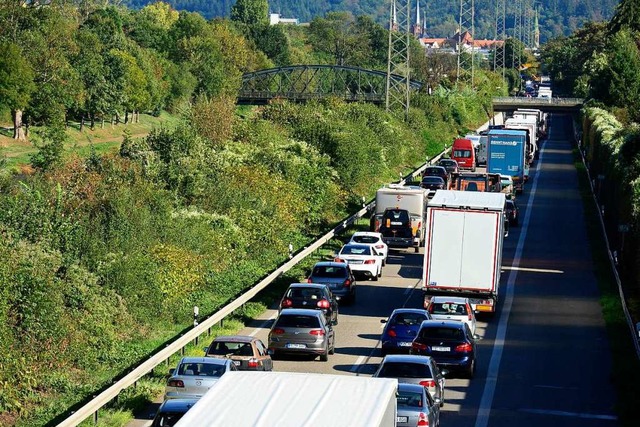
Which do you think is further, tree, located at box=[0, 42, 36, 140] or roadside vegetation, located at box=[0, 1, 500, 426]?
tree, located at box=[0, 42, 36, 140]

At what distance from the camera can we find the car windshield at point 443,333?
94.0ft

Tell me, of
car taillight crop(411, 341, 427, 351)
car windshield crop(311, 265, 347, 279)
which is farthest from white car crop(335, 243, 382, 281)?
car taillight crop(411, 341, 427, 351)

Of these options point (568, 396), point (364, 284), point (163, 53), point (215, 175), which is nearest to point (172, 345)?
point (568, 396)

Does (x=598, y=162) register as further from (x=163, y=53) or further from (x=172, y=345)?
(x=163, y=53)

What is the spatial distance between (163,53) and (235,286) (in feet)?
355

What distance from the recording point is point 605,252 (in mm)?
51844

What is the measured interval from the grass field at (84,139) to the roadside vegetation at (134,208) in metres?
0.48

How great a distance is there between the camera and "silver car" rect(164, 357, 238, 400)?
23297mm

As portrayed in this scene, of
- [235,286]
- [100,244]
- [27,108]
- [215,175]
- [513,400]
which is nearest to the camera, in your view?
[513,400]

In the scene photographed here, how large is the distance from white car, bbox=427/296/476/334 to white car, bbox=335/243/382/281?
10094 millimetres

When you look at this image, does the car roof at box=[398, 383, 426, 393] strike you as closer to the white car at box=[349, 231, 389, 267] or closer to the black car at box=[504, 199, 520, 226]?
the white car at box=[349, 231, 389, 267]

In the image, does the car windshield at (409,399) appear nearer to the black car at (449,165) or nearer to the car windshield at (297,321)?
the car windshield at (297,321)

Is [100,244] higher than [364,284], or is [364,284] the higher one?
[100,244]

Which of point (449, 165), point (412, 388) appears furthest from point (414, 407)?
point (449, 165)
